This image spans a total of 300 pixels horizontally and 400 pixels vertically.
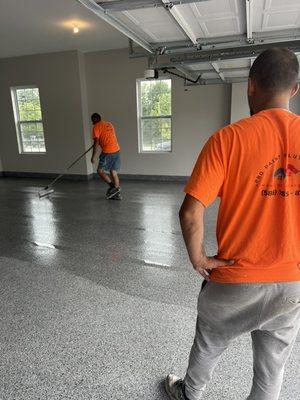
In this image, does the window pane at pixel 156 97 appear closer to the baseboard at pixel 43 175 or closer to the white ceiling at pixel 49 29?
the white ceiling at pixel 49 29

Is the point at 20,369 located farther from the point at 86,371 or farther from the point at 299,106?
the point at 299,106

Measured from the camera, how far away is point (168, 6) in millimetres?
1979

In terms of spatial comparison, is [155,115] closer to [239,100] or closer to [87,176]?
[239,100]

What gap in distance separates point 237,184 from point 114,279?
6.27ft

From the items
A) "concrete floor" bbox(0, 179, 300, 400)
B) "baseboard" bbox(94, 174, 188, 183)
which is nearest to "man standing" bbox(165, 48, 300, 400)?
"concrete floor" bbox(0, 179, 300, 400)

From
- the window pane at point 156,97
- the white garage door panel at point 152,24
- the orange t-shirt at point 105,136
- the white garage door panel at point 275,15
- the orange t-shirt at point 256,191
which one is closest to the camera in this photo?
the orange t-shirt at point 256,191

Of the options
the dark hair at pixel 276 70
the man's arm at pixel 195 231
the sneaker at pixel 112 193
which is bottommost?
the sneaker at pixel 112 193

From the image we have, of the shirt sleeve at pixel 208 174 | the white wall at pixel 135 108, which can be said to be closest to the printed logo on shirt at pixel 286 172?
the shirt sleeve at pixel 208 174

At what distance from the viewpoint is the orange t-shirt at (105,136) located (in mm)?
5125

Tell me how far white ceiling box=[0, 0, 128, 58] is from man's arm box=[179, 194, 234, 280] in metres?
4.11

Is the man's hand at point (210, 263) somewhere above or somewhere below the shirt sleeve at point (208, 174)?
below

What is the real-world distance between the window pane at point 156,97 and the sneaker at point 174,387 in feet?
18.6

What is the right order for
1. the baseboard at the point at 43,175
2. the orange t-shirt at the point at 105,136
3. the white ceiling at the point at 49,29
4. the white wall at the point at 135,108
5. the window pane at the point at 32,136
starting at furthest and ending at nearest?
the window pane at the point at 32,136 → the baseboard at the point at 43,175 → the white wall at the point at 135,108 → the orange t-shirt at the point at 105,136 → the white ceiling at the point at 49,29

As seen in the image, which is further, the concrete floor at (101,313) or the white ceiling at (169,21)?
the white ceiling at (169,21)
